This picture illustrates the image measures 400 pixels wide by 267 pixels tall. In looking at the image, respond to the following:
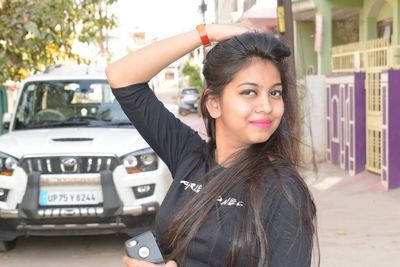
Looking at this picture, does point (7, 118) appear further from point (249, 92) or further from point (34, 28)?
point (249, 92)

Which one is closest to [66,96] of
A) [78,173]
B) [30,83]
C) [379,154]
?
[30,83]

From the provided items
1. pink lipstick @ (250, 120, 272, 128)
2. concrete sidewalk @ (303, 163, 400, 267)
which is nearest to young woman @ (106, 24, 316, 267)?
pink lipstick @ (250, 120, 272, 128)

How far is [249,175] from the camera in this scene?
166 cm

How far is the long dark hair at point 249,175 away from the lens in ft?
5.09

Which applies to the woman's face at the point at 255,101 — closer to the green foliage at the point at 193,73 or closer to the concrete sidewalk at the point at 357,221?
the concrete sidewalk at the point at 357,221

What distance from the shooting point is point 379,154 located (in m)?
9.55

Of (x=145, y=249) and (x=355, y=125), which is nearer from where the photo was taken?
(x=145, y=249)

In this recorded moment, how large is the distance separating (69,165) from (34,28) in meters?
2.50

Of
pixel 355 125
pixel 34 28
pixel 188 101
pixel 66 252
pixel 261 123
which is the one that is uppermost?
pixel 34 28

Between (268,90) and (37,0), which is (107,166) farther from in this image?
(268,90)

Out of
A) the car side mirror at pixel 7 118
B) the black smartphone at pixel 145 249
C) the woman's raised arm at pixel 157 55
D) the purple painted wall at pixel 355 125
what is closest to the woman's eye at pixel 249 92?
the woman's raised arm at pixel 157 55

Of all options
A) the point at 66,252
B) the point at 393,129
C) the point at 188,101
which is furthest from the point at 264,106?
the point at 188,101

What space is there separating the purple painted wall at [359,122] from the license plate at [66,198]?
5.96 metres

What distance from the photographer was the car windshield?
6.46 meters
